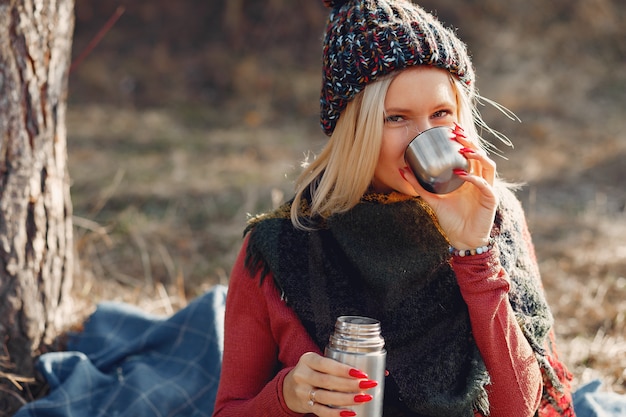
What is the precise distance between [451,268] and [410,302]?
0.55 feet

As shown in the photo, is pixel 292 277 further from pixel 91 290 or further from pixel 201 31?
pixel 201 31

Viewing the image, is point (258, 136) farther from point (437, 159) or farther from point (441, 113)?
point (437, 159)

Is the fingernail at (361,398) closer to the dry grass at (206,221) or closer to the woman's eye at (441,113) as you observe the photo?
the woman's eye at (441,113)

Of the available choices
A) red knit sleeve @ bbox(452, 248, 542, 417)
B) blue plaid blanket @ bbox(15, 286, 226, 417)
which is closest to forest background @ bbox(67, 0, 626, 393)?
blue plaid blanket @ bbox(15, 286, 226, 417)

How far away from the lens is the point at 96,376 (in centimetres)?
304

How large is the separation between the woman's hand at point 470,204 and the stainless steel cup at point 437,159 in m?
0.03

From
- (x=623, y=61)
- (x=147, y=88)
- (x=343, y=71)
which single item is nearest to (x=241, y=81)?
(x=147, y=88)

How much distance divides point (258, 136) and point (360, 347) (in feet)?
25.9

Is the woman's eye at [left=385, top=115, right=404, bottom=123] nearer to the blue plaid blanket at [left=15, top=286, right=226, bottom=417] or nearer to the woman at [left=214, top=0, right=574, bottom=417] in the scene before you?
the woman at [left=214, top=0, right=574, bottom=417]

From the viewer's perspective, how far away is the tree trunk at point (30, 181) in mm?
2793

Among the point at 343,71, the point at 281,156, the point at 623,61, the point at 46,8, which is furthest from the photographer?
the point at 623,61

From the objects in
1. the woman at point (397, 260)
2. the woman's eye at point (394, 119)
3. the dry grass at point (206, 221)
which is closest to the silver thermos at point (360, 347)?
the woman at point (397, 260)

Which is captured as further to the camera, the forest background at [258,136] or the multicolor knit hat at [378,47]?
the forest background at [258,136]

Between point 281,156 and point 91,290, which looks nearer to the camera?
point 91,290
